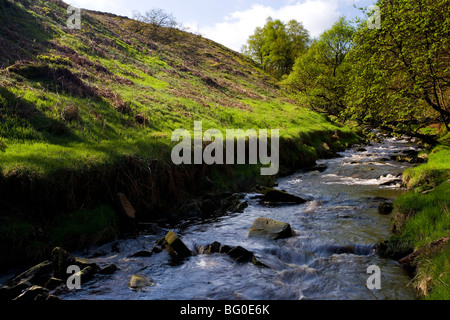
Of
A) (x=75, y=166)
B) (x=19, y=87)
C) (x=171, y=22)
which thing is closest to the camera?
(x=75, y=166)

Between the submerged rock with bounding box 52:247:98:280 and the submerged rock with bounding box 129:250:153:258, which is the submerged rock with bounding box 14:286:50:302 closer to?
the submerged rock with bounding box 52:247:98:280

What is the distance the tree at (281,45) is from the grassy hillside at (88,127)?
47893 millimetres

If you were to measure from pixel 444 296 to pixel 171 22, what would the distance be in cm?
5976

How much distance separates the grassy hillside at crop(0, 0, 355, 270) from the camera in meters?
8.45

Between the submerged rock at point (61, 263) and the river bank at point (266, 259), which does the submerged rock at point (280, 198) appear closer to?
the river bank at point (266, 259)

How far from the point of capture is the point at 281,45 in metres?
75.1

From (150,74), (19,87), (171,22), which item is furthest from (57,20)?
(171,22)

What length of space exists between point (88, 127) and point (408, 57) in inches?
635

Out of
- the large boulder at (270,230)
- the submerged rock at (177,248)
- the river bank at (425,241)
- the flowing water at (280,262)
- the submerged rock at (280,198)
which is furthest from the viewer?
the submerged rock at (280,198)

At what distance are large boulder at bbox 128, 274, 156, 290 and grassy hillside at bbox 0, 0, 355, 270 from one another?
9.42 feet

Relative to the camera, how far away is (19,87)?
13977 millimetres

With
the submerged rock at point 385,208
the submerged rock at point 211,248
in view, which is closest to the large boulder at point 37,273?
the submerged rock at point 211,248

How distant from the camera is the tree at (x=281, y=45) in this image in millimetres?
75312
